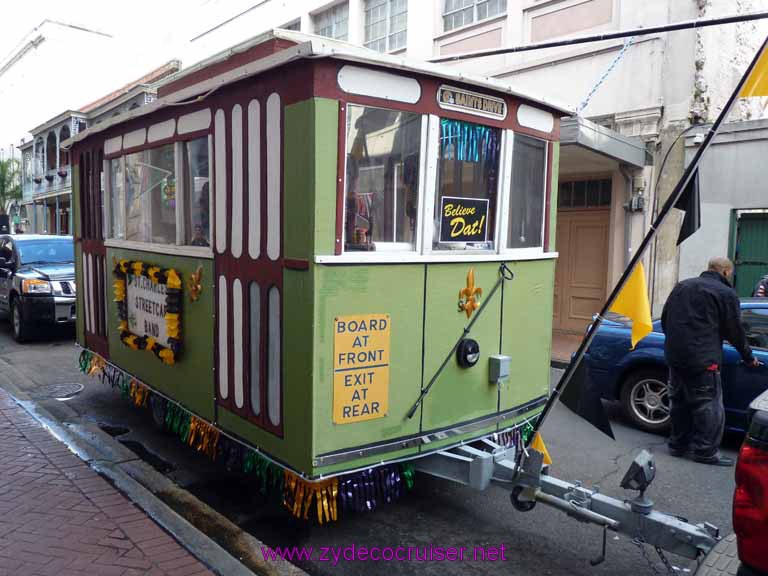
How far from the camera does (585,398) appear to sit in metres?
3.68

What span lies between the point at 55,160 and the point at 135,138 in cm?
2967

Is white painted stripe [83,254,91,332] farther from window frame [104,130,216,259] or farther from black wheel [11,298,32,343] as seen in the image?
black wheel [11,298,32,343]

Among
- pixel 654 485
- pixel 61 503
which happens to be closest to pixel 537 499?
pixel 654 485

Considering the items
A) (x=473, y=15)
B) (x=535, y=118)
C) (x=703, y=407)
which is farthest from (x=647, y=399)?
(x=473, y=15)

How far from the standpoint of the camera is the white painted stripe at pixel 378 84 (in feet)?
11.2

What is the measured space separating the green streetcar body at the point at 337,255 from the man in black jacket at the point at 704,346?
54.5 inches

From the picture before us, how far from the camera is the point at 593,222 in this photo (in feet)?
38.2

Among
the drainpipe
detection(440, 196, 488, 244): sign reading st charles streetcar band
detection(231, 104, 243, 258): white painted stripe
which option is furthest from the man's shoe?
the drainpipe

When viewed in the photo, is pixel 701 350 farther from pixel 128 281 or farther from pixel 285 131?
pixel 128 281

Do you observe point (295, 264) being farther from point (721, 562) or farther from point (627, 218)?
point (627, 218)

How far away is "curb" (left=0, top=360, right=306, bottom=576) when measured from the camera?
3.66 metres

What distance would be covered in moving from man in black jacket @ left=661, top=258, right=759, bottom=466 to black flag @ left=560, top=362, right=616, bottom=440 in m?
2.19

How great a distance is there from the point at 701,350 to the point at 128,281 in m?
5.10

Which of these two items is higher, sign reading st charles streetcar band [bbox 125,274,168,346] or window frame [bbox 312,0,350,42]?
window frame [bbox 312,0,350,42]
